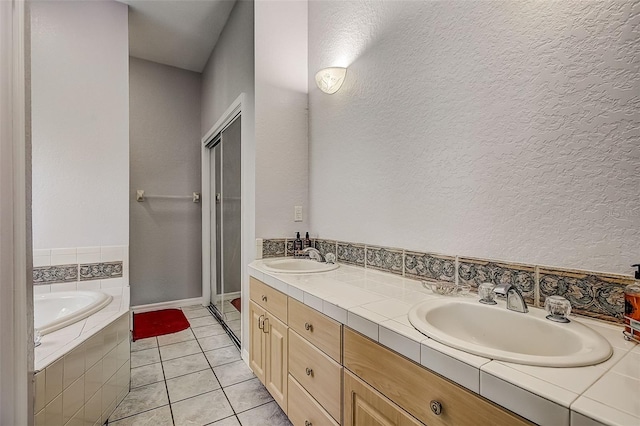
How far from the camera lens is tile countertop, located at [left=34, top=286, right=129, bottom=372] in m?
1.22

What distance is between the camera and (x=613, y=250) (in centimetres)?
85

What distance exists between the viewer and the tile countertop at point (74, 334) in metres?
1.22

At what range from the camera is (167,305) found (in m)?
3.56

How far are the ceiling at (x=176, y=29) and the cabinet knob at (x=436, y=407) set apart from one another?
3194 millimetres

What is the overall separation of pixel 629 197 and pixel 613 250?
0.16 meters

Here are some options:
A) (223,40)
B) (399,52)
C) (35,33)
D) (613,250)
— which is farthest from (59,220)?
(613,250)

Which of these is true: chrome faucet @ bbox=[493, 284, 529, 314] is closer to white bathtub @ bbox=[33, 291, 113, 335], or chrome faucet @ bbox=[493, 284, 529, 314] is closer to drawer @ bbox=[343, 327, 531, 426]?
drawer @ bbox=[343, 327, 531, 426]

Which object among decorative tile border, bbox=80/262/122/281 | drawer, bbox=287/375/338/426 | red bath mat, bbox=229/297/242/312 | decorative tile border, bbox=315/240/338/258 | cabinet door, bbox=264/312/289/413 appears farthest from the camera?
red bath mat, bbox=229/297/242/312

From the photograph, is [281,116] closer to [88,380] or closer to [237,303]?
[237,303]

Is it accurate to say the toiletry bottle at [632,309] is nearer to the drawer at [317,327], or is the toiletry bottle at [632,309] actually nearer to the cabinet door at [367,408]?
the cabinet door at [367,408]

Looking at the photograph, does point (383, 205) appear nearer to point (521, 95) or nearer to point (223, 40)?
point (521, 95)

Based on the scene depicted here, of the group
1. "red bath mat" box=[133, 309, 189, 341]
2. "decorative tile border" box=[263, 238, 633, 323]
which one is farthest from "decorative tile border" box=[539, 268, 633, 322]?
"red bath mat" box=[133, 309, 189, 341]

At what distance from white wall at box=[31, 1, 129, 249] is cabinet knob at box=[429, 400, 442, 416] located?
254 centimetres

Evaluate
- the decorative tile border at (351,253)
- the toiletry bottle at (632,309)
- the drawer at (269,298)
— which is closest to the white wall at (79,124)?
the drawer at (269,298)
